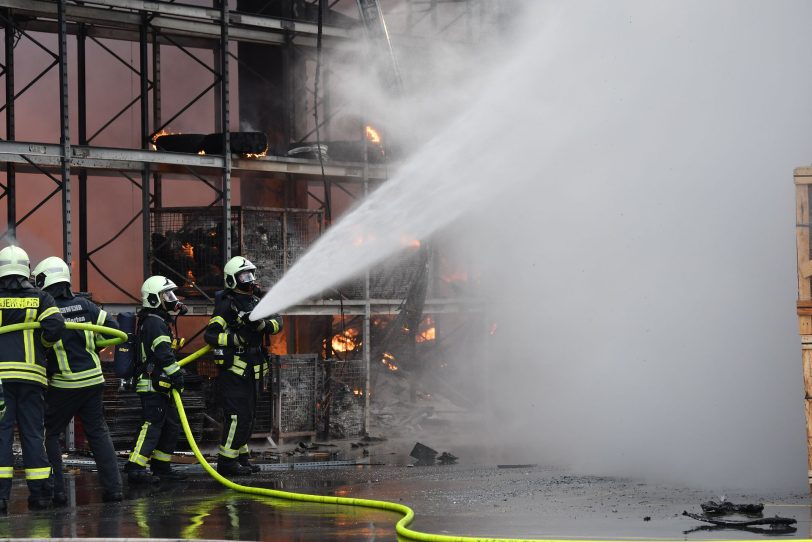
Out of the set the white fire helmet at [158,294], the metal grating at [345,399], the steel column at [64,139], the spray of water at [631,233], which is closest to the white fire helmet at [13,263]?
the white fire helmet at [158,294]

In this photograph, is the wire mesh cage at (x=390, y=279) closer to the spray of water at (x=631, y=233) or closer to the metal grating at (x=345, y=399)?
the spray of water at (x=631, y=233)

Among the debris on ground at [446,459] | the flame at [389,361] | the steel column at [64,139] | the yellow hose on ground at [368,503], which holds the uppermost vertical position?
the steel column at [64,139]

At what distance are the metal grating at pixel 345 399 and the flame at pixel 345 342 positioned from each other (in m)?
2.48

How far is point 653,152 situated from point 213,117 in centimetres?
1003

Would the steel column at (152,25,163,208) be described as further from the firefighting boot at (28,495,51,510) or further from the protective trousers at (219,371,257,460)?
the firefighting boot at (28,495,51,510)

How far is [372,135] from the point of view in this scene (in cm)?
1764

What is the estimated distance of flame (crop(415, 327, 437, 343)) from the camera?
18.0 metres

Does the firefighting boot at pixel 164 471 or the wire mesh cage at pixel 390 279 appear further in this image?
the wire mesh cage at pixel 390 279

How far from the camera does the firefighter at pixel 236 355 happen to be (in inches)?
445

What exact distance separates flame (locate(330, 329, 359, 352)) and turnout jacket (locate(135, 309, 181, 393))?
698cm

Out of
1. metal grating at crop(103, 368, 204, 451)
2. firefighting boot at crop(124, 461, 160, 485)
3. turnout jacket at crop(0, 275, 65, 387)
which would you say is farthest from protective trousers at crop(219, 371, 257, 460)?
turnout jacket at crop(0, 275, 65, 387)

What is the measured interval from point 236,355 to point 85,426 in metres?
1.93

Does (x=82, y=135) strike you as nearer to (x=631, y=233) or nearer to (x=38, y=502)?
(x=631, y=233)

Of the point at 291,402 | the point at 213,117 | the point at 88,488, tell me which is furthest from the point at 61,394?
the point at 213,117
